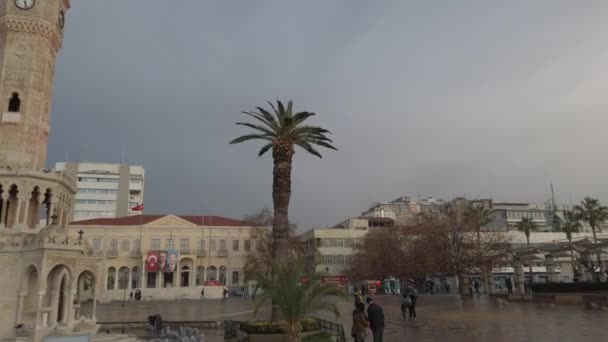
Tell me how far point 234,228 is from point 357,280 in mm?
22013

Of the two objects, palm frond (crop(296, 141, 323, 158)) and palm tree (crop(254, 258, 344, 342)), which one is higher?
palm frond (crop(296, 141, 323, 158))

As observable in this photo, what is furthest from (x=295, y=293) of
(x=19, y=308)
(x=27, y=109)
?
(x=27, y=109)

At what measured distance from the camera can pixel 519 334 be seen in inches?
664

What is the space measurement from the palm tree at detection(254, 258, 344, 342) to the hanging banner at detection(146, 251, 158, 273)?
57.6 meters

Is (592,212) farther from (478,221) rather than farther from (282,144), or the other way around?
(282,144)

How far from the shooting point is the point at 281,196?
22141 mm

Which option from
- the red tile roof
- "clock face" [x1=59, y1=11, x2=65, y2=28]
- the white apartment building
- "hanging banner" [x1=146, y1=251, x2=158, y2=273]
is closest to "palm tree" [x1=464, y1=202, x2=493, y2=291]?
"clock face" [x1=59, y1=11, x2=65, y2=28]

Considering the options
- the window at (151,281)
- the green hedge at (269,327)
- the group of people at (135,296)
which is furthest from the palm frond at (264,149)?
the window at (151,281)

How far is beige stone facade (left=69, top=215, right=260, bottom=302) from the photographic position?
7238 cm

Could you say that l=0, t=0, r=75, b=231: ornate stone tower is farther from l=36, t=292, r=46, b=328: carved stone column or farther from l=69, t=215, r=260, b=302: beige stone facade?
l=69, t=215, r=260, b=302: beige stone facade

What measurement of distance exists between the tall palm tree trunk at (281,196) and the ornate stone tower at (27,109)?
45.5 ft

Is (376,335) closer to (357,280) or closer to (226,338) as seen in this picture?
(226,338)

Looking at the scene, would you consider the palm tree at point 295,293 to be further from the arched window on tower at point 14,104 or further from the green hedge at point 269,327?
the arched window on tower at point 14,104

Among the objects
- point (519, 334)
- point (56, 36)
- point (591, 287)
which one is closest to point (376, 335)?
point (519, 334)
